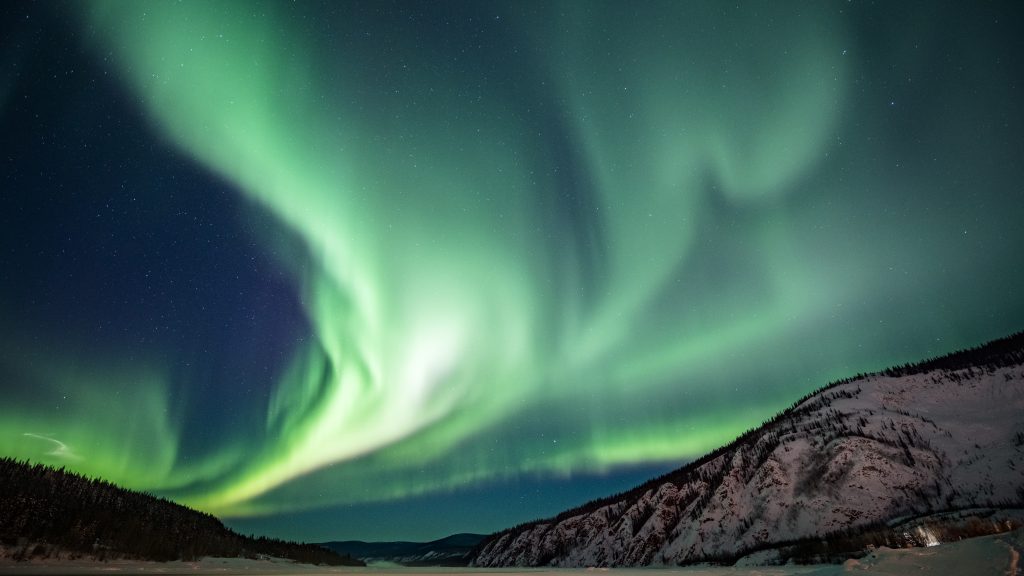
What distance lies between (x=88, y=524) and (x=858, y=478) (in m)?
91.1

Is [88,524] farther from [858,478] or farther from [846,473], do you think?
[846,473]

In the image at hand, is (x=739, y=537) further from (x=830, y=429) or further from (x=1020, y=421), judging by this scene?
(x=1020, y=421)

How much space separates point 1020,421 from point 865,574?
269 feet

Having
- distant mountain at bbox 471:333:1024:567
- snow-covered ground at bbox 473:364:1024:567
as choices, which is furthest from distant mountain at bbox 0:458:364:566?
snow-covered ground at bbox 473:364:1024:567

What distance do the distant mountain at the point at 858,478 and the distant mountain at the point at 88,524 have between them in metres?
58.9

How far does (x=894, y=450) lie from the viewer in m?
72.6

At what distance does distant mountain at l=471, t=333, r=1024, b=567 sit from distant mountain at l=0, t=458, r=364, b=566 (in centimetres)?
5888

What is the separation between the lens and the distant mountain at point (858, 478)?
57875mm

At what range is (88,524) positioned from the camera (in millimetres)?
34375

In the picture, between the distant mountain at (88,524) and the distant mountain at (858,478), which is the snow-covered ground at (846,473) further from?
the distant mountain at (88,524)

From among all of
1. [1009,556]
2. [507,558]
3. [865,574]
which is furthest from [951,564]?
[507,558]

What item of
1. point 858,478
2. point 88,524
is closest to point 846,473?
point 858,478

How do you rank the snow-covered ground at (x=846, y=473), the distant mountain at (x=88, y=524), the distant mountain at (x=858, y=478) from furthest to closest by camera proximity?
the snow-covered ground at (x=846, y=473)
the distant mountain at (x=858, y=478)
the distant mountain at (x=88, y=524)

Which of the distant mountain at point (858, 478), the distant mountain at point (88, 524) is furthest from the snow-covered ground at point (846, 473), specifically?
the distant mountain at point (88, 524)
